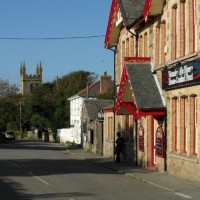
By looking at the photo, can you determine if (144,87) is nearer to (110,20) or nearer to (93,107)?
(110,20)

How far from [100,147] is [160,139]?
17568mm

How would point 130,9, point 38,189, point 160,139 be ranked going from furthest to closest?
point 130,9 < point 160,139 < point 38,189

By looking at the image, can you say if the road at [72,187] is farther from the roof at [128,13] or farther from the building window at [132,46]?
the building window at [132,46]

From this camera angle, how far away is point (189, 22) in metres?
20.0

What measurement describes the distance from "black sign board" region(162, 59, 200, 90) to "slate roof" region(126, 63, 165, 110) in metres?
0.78

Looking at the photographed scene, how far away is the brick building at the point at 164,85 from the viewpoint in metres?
19.8

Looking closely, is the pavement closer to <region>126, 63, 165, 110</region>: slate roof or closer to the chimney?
<region>126, 63, 165, 110</region>: slate roof

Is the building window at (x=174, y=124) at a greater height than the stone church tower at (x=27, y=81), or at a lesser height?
lesser

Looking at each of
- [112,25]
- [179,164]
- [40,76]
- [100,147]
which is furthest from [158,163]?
[40,76]

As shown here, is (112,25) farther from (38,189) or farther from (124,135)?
(38,189)

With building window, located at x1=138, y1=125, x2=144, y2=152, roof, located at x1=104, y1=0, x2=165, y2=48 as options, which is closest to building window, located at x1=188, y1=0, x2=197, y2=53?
roof, located at x1=104, y1=0, x2=165, y2=48

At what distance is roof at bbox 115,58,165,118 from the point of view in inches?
900

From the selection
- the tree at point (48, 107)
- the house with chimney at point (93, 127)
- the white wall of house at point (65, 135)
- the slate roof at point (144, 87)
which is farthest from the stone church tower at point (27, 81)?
the slate roof at point (144, 87)

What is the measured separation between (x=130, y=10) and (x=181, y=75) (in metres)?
9.65
